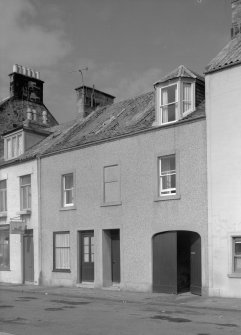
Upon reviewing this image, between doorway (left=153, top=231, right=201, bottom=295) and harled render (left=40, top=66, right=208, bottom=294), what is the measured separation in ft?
0.12

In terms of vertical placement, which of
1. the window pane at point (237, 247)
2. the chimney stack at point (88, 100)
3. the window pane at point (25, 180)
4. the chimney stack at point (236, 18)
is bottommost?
the window pane at point (237, 247)

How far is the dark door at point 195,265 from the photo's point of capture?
61.7 feet

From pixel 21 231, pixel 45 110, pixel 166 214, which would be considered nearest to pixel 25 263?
pixel 21 231

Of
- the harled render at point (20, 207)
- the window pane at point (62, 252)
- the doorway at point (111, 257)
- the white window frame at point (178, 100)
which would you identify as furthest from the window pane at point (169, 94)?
the harled render at point (20, 207)

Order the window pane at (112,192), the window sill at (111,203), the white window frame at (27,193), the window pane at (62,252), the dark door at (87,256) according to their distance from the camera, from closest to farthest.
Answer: the window sill at (111,203) → the window pane at (112,192) → the dark door at (87,256) → the window pane at (62,252) → the white window frame at (27,193)

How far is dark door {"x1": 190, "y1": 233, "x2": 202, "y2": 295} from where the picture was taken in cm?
1881

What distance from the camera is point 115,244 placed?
2220cm

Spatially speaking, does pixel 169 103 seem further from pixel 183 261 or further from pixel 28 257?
pixel 28 257

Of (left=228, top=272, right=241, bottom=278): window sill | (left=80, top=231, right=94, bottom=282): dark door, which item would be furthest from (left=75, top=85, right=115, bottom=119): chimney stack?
(left=228, top=272, right=241, bottom=278): window sill

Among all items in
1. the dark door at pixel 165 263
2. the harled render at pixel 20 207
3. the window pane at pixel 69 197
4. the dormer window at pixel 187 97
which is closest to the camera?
the dark door at pixel 165 263

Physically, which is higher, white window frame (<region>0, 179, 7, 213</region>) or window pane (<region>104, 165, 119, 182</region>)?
window pane (<region>104, 165, 119, 182</region>)

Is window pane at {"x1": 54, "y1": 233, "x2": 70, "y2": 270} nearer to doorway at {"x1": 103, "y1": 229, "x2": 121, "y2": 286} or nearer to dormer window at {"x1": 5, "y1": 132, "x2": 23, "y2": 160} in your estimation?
doorway at {"x1": 103, "y1": 229, "x2": 121, "y2": 286}

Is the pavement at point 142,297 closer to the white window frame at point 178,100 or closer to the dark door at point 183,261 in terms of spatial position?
the dark door at point 183,261

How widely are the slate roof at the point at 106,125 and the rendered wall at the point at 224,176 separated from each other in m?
1.09
